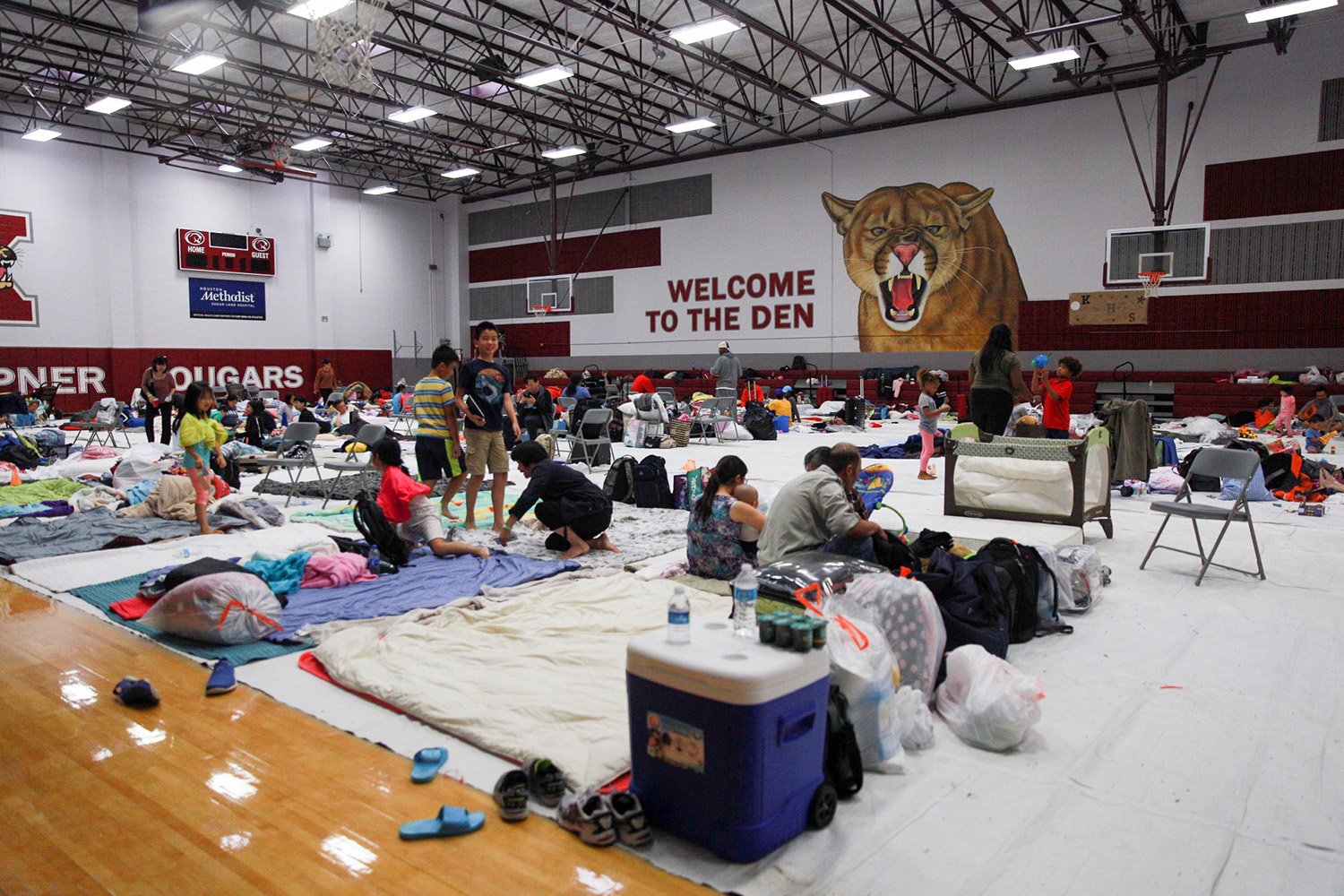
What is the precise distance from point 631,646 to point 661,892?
2.06 ft

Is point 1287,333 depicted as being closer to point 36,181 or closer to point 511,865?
point 511,865

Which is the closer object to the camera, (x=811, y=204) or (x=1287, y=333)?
(x=1287, y=333)

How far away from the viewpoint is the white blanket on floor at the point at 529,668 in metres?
3.04

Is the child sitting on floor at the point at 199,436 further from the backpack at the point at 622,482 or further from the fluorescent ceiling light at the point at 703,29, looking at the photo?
the fluorescent ceiling light at the point at 703,29

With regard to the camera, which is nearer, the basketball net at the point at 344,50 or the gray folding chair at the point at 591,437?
the basketball net at the point at 344,50

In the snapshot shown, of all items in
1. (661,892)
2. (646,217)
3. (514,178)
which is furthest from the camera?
(514,178)

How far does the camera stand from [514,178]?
2534 cm

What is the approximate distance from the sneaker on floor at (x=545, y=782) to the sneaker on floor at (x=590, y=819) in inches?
3.6

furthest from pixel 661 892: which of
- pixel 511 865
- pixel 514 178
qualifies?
pixel 514 178

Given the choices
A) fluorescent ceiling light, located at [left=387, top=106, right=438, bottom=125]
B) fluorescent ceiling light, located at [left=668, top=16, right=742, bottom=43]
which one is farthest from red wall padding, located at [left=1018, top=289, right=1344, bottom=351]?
fluorescent ceiling light, located at [left=387, top=106, right=438, bottom=125]

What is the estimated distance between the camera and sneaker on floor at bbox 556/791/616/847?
244cm

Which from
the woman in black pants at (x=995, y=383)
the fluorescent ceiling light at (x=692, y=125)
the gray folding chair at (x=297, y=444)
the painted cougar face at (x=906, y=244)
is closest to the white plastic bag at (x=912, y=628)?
the woman in black pants at (x=995, y=383)

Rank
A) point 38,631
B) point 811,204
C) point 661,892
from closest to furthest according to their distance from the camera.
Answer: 1. point 661,892
2. point 38,631
3. point 811,204

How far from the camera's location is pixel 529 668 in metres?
3.75
